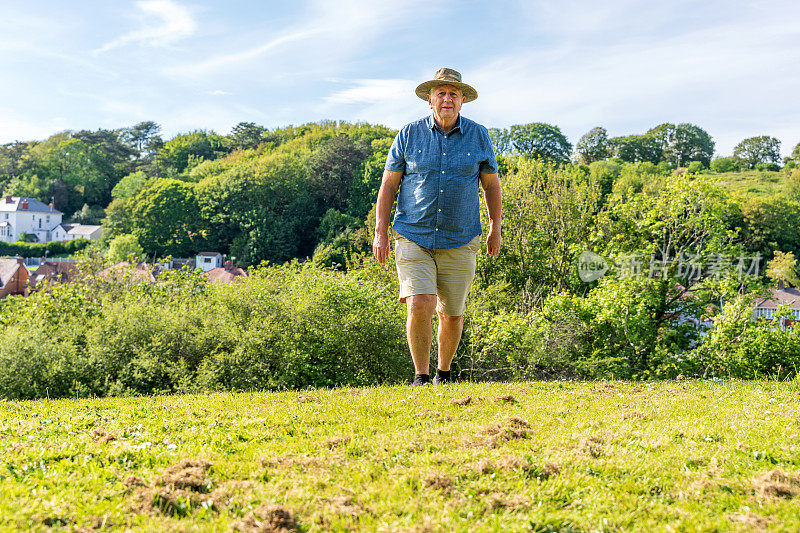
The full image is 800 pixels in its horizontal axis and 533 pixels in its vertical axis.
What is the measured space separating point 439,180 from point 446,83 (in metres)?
0.88

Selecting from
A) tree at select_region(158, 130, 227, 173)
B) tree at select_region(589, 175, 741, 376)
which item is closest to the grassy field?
tree at select_region(589, 175, 741, 376)

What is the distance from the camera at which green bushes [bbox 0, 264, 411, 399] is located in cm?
767

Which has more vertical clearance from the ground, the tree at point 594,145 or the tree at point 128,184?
the tree at point 594,145

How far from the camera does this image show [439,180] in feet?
17.8

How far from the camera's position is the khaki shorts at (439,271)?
5.42 metres

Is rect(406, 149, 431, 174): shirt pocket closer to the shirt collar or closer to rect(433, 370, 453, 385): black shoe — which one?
the shirt collar

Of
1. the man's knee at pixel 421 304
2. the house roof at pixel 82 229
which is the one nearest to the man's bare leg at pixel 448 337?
the man's knee at pixel 421 304

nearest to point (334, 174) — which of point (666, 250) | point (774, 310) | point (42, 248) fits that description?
point (42, 248)

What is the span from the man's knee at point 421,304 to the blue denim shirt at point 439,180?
1.47 feet

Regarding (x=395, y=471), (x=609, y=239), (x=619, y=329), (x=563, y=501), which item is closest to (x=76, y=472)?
(x=395, y=471)

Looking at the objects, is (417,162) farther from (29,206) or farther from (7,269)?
(29,206)

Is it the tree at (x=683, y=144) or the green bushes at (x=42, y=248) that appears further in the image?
the tree at (x=683, y=144)

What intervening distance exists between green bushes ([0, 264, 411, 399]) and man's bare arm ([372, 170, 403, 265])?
105 inches

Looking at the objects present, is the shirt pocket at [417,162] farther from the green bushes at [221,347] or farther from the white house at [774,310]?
the white house at [774,310]
